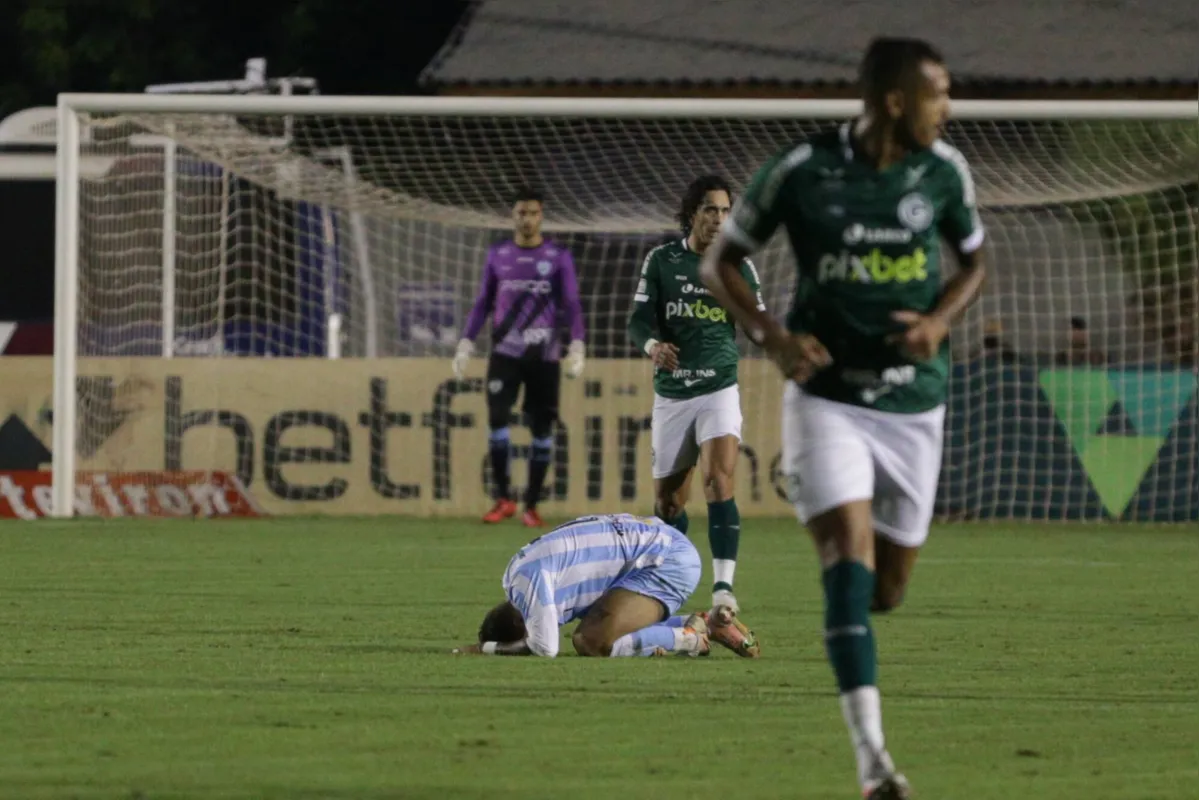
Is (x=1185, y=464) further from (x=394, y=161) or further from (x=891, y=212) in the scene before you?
(x=891, y=212)

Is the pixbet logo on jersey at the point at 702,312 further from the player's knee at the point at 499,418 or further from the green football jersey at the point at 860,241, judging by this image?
the player's knee at the point at 499,418

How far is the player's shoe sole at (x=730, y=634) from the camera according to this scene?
A: 945 centimetres

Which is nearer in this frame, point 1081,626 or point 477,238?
point 1081,626

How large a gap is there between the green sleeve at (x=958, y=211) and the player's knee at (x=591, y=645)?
10.8 feet

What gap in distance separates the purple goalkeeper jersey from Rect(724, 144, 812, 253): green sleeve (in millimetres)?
11015

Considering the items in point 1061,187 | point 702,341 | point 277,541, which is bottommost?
point 277,541

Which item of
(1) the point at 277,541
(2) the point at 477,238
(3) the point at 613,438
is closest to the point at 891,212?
(1) the point at 277,541

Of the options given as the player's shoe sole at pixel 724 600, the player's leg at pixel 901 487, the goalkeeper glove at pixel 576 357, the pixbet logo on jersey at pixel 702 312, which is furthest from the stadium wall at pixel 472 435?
the player's leg at pixel 901 487

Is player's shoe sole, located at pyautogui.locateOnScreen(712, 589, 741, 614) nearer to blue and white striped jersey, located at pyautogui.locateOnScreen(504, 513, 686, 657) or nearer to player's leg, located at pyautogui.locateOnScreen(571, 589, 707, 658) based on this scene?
player's leg, located at pyautogui.locateOnScreen(571, 589, 707, 658)

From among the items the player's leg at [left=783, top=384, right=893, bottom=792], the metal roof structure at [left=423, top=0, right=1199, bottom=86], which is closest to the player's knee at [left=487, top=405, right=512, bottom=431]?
the metal roof structure at [left=423, top=0, right=1199, bottom=86]

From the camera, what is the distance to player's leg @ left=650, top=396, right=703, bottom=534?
11.3 metres

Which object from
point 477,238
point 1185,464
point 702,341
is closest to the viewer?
point 702,341

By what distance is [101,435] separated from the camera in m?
18.7

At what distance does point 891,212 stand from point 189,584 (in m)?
7.32
